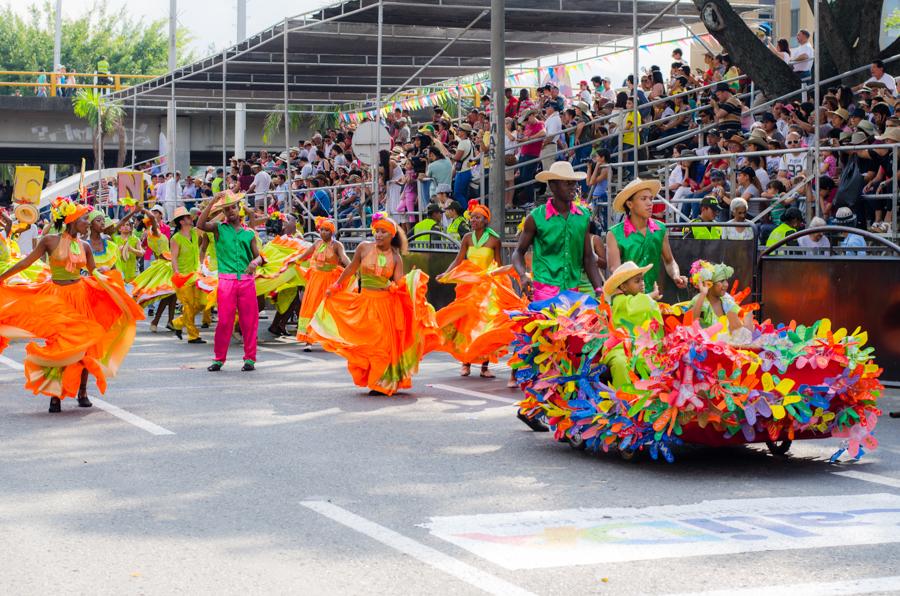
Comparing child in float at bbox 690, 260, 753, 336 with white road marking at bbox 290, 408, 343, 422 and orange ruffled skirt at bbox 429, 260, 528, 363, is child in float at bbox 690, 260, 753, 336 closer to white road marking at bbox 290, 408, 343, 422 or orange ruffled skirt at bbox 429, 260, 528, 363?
white road marking at bbox 290, 408, 343, 422

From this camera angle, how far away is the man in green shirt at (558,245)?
11.6 metres

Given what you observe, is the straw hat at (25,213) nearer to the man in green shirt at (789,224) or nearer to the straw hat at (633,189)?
the man in green shirt at (789,224)

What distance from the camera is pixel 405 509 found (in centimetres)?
733

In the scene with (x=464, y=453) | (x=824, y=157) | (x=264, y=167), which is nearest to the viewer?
(x=464, y=453)

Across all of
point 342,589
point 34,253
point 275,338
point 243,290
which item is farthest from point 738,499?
point 275,338

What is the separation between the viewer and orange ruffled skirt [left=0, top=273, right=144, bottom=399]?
1149cm

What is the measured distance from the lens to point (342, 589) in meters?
5.66

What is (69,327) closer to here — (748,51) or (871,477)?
(871,477)

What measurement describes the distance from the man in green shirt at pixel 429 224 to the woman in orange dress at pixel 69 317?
958 cm

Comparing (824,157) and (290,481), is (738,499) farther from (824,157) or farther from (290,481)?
(824,157)

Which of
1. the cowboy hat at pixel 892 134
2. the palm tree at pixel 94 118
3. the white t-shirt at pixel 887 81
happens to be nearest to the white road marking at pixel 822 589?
the cowboy hat at pixel 892 134

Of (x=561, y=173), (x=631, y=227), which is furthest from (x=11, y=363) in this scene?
(x=631, y=227)

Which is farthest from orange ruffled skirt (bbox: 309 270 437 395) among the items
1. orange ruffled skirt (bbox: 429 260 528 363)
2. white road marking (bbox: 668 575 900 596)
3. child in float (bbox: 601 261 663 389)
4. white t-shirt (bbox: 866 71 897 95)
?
white t-shirt (bbox: 866 71 897 95)

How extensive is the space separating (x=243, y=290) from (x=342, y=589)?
9592 mm
